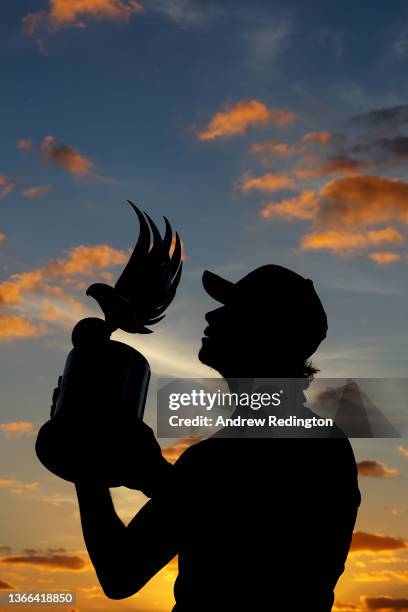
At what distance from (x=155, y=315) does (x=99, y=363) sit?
1.74 feet

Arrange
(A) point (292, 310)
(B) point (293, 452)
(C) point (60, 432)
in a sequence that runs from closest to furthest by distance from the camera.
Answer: (C) point (60, 432) → (B) point (293, 452) → (A) point (292, 310)

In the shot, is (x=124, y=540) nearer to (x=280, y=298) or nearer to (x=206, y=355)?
(x=206, y=355)

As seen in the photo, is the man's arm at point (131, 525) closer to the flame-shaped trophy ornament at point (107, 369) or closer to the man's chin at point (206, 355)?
the flame-shaped trophy ornament at point (107, 369)

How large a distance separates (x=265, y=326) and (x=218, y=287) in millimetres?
391

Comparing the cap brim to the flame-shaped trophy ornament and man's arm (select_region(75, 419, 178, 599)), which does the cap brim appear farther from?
man's arm (select_region(75, 419, 178, 599))

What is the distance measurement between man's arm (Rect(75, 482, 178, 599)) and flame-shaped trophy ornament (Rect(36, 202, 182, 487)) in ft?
0.40

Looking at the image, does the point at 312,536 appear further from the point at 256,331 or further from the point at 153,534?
the point at 256,331

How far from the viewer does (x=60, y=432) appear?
320cm

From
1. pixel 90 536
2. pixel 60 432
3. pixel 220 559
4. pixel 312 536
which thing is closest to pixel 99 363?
pixel 60 432

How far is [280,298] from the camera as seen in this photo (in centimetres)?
379

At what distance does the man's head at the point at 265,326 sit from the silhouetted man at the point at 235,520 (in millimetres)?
31

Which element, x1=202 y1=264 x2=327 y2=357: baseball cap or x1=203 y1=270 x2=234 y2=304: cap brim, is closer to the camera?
x1=202 y1=264 x2=327 y2=357: baseball cap

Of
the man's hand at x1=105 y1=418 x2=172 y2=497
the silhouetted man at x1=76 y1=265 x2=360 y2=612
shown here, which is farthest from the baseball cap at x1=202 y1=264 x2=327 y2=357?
the man's hand at x1=105 y1=418 x2=172 y2=497

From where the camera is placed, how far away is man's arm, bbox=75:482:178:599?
3.31m
